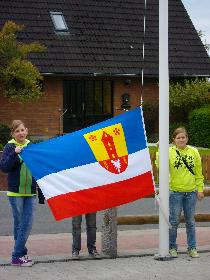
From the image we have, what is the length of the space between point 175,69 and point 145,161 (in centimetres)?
2488

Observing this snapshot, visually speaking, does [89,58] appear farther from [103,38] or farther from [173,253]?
[173,253]

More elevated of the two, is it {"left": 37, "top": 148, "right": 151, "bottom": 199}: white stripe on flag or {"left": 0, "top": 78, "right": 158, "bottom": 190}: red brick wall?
{"left": 0, "top": 78, "right": 158, "bottom": 190}: red brick wall

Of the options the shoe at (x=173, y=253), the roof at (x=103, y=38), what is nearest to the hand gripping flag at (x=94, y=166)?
the shoe at (x=173, y=253)

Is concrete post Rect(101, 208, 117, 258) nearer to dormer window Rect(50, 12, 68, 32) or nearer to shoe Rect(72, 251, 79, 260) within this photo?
shoe Rect(72, 251, 79, 260)

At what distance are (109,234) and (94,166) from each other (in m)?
1.05

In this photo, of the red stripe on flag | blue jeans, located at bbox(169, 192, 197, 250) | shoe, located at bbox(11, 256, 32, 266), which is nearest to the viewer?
the red stripe on flag

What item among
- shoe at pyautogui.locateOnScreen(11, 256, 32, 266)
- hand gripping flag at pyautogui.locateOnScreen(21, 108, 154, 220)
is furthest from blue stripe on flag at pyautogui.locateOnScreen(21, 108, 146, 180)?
shoe at pyautogui.locateOnScreen(11, 256, 32, 266)

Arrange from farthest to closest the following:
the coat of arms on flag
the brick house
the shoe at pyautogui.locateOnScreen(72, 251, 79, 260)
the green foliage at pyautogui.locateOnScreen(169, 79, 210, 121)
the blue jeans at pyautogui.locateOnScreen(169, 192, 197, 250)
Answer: the brick house, the green foliage at pyautogui.locateOnScreen(169, 79, 210, 121), the blue jeans at pyautogui.locateOnScreen(169, 192, 197, 250), the shoe at pyautogui.locateOnScreen(72, 251, 79, 260), the coat of arms on flag

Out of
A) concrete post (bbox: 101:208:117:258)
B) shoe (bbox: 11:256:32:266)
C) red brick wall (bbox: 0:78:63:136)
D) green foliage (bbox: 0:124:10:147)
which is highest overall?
red brick wall (bbox: 0:78:63:136)

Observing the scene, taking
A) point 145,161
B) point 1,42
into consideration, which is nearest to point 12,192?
point 145,161

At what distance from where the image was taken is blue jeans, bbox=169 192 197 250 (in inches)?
381

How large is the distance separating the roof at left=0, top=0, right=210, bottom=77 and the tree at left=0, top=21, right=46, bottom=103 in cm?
308

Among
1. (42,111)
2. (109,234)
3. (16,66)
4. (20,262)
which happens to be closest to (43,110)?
(42,111)

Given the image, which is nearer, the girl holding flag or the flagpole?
the girl holding flag
